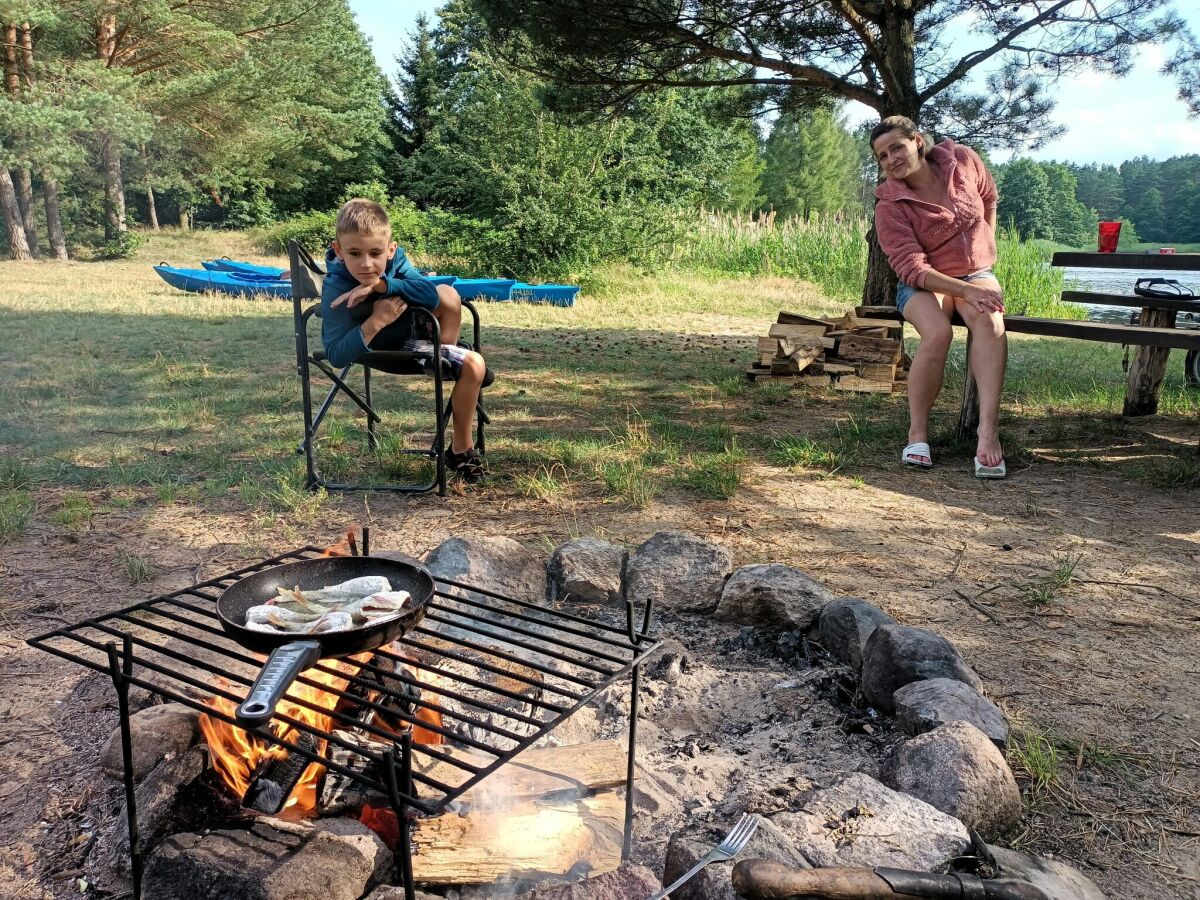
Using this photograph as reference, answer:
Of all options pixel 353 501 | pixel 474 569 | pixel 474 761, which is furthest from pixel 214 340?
pixel 474 761

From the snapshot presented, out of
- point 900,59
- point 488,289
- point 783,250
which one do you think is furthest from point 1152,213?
point 488,289

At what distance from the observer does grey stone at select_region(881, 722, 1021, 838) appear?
1.53 meters

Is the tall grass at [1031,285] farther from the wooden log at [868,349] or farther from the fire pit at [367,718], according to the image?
the fire pit at [367,718]

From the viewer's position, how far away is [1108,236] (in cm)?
546

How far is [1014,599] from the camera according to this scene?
267 centimetres

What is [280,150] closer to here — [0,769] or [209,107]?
[209,107]

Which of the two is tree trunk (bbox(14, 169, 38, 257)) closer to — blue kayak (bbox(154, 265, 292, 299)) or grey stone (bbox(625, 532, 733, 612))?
blue kayak (bbox(154, 265, 292, 299))

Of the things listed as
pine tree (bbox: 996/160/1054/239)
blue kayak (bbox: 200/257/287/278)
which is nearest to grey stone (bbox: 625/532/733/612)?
blue kayak (bbox: 200/257/287/278)

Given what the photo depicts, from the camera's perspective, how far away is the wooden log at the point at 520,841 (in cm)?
148

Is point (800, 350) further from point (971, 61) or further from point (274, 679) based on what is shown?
point (274, 679)

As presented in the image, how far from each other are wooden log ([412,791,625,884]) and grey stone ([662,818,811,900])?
0.67 feet

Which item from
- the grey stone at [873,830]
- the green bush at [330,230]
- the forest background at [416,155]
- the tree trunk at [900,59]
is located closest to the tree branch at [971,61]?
the tree trunk at [900,59]

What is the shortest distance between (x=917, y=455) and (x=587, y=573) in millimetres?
2350

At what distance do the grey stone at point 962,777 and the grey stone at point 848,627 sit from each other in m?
0.51
